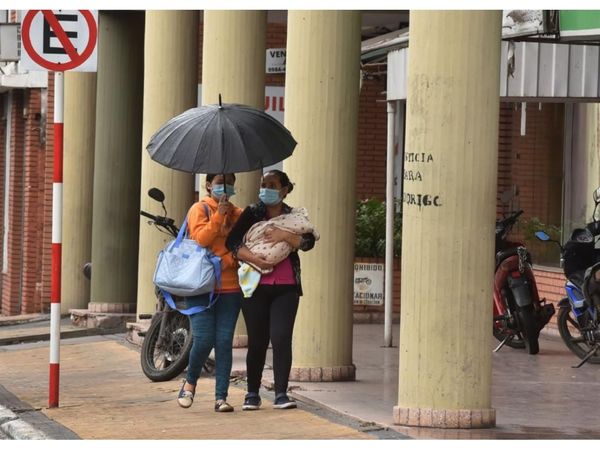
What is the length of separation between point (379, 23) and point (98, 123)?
450 centimetres

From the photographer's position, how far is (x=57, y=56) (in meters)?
11.8

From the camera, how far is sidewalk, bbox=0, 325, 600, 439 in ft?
34.0

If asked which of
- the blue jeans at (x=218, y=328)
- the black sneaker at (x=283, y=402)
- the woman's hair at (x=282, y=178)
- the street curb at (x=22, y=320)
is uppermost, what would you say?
the woman's hair at (x=282, y=178)

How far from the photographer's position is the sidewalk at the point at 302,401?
1037 cm

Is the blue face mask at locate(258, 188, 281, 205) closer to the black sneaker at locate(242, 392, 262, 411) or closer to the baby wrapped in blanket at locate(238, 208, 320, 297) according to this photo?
the baby wrapped in blanket at locate(238, 208, 320, 297)

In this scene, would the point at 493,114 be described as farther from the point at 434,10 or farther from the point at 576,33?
the point at 576,33

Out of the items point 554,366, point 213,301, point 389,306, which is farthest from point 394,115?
point 213,301

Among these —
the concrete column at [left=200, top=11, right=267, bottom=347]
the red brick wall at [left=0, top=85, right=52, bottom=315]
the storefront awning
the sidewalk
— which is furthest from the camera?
the red brick wall at [left=0, top=85, right=52, bottom=315]

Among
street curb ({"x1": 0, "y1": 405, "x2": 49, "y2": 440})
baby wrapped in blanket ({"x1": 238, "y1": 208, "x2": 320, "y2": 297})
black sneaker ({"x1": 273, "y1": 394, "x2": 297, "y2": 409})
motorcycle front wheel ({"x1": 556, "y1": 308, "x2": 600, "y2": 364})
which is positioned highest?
baby wrapped in blanket ({"x1": 238, "y1": 208, "x2": 320, "y2": 297})

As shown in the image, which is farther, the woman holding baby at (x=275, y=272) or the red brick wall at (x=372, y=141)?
the red brick wall at (x=372, y=141)

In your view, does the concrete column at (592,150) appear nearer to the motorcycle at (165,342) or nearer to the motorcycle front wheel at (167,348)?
the motorcycle at (165,342)

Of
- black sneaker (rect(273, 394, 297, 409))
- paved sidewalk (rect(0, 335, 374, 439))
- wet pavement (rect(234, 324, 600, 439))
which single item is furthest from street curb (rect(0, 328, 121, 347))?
black sneaker (rect(273, 394, 297, 409))

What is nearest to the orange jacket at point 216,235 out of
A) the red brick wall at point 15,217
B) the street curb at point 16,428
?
the street curb at point 16,428

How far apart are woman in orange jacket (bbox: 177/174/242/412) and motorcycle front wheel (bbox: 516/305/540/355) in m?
4.38
